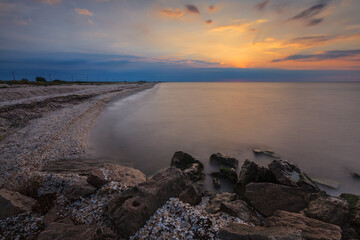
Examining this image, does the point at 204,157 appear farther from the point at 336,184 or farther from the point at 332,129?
the point at 332,129

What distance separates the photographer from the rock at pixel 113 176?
15.7 ft

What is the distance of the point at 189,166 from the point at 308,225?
14.2 feet

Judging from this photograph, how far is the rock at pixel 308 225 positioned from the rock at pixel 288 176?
170 cm

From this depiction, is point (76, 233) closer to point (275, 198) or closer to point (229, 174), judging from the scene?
point (275, 198)

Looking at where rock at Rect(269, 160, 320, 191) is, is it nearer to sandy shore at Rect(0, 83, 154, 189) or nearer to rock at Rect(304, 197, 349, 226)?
rock at Rect(304, 197, 349, 226)

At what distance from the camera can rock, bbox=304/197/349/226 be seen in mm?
3736

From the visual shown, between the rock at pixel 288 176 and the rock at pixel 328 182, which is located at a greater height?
the rock at pixel 288 176

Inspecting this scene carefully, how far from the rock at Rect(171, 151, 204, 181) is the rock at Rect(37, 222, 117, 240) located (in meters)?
3.71

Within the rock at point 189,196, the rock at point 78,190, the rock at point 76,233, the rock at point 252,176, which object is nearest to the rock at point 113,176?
the rock at point 78,190

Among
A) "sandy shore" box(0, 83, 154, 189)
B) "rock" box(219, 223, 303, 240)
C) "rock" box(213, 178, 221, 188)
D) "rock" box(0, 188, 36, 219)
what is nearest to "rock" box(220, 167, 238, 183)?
"rock" box(213, 178, 221, 188)

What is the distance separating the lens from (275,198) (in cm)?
470

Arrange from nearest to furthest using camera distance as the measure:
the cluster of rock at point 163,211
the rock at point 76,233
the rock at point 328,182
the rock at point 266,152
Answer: the rock at point 76,233 < the cluster of rock at point 163,211 < the rock at point 328,182 < the rock at point 266,152

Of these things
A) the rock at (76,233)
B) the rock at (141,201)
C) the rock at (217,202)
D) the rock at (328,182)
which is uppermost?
the rock at (141,201)

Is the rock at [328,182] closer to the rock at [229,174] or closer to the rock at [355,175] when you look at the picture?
the rock at [355,175]
